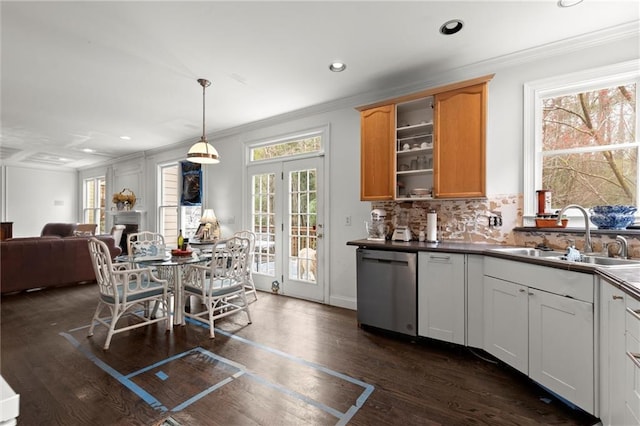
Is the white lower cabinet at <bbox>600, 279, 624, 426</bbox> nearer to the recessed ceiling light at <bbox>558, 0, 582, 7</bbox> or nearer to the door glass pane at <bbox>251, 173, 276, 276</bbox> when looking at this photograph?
the recessed ceiling light at <bbox>558, 0, 582, 7</bbox>

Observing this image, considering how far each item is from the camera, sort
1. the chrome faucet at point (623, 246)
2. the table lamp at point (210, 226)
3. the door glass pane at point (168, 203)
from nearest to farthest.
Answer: the chrome faucet at point (623, 246), the table lamp at point (210, 226), the door glass pane at point (168, 203)

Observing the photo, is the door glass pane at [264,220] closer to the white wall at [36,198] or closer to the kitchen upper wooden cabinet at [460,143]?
the kitchen upper wooden cabinet at [460,143]

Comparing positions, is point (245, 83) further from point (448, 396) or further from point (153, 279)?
point (448, 396)

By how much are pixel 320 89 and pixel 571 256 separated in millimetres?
2915

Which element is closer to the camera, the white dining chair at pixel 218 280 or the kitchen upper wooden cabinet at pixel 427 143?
the kitchen upper wooden cabinet at pixel 427 143

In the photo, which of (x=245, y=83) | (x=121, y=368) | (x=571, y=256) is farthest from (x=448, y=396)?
(x=245, y=83)

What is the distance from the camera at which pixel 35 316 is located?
3.49m

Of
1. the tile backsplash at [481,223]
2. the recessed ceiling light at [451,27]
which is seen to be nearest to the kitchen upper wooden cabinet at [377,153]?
the tile backsplash at [481,223]

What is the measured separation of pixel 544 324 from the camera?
1963 millimetres

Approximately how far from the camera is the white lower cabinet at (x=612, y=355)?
58.4 inches

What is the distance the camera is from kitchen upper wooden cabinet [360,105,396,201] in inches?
124

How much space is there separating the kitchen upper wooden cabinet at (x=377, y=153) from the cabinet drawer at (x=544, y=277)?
47.6 inches

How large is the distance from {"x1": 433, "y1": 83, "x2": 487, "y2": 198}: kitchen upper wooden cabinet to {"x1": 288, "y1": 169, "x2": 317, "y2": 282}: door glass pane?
5.86 ft

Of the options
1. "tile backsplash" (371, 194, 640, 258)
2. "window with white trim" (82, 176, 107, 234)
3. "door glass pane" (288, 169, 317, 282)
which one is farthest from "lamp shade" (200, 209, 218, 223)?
"window with white trim" (82, 176, 107, 234)
